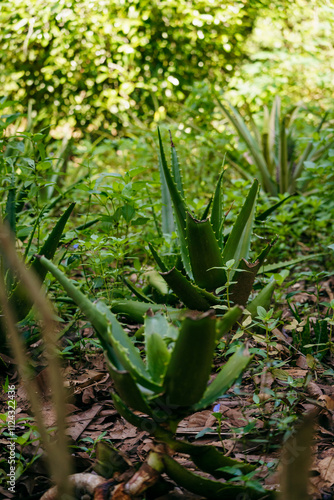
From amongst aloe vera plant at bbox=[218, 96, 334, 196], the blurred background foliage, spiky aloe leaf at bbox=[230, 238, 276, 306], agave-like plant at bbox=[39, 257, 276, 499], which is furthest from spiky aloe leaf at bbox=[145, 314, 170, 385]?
the blurred background foliage

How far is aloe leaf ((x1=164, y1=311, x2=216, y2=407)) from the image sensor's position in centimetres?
82

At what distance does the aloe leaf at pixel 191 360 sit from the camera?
82 centimetres

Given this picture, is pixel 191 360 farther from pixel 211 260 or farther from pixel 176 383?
pixel 211 260

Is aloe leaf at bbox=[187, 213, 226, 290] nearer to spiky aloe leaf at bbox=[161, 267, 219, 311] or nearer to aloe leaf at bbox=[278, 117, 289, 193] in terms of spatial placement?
spiky aloe leaf at bbox=[161, 267, 219, 311]

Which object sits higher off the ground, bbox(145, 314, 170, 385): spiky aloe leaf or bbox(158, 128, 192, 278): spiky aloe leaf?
bbox(158, 128, 192, 278): spiky aloe leaf

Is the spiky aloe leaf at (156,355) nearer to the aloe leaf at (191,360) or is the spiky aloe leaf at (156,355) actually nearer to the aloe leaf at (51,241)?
the aloe leaf at (191,360)

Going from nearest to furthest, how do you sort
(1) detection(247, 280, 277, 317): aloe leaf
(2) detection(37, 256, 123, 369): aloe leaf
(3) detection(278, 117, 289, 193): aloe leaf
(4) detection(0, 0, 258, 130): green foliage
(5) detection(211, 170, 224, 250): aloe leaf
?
1. (2) detection(37, 256, 123, 369): aloe leaf
2. (1) detection(247, 280, 277, 317): aloe leaf
3. (5) detection(211, 170, 224, 250): aloe leaf
4. (3) detection(278, 117, 289, 193): aloe leaf
5. (4) detection(0, 0, 258, 130): green foliage

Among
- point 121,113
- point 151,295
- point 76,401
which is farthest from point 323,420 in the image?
point 121,113

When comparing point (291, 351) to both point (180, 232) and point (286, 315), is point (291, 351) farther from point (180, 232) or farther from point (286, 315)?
point (180, 232)

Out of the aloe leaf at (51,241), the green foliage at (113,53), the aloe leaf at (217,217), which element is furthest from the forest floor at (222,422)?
the green foliage at (113,53)

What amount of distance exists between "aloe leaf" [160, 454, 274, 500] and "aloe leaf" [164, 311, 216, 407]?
12 centimetres

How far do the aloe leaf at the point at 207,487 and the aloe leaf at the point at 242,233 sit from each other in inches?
33.5

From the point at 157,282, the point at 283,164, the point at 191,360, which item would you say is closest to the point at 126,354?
the point at 191,360

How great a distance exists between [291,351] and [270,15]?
542 centimetres
